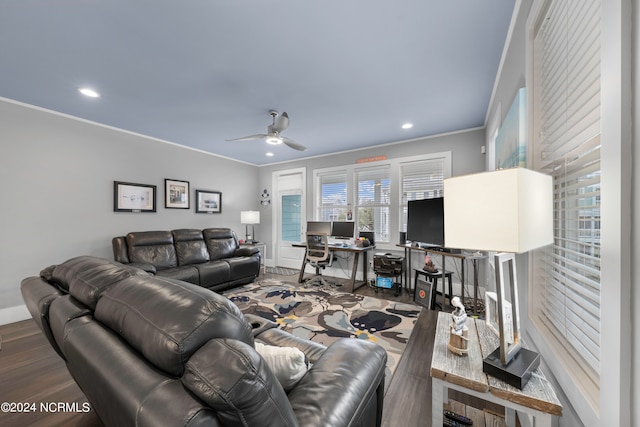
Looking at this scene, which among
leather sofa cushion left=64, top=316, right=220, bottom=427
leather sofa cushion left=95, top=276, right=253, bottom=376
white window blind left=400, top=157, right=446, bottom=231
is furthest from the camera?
white window blind left=400, top=157, right=446, bottom=231

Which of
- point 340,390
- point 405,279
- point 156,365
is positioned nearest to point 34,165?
point 156,365

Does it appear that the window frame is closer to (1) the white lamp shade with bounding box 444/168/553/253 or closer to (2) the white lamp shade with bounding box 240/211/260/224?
(1) the white lamp shade with bounding box 444/168/553/253

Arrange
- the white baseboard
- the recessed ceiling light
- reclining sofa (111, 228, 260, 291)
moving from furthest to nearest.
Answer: reclining sofa (111, 228, 260, 291), the white baseboard, the recessed ceiling light

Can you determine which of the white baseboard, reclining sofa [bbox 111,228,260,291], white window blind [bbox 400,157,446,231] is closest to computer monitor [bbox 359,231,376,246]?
white window blind [bbox 400,157,446,231]

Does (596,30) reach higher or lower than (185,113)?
lower

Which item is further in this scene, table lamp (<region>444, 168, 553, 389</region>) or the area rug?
the area rug

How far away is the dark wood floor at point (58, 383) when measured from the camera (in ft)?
4.93

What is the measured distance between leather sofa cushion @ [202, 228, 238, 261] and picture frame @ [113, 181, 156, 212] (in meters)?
1.02

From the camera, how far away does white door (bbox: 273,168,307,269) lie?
5676 mm

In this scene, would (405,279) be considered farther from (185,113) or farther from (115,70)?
(115,70)

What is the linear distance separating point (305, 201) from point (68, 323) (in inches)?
185

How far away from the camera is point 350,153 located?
491 cm

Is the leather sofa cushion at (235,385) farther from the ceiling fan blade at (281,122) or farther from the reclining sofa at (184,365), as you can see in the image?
the ceiling fan blade at (281,122)

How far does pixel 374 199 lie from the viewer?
466cm
